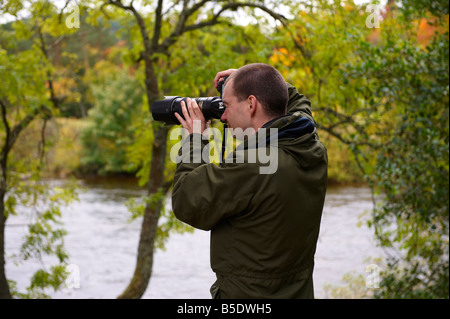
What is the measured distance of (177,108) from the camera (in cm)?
188

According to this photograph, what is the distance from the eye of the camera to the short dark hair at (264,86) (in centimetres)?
168

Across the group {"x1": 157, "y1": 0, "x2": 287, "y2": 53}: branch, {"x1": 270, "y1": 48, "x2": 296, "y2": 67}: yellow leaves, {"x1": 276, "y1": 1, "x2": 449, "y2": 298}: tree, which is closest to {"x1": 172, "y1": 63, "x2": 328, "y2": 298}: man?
{"x1": 276, "y1": 1, "x2": 449, "y2": 298}: tree

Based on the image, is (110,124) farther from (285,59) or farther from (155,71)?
(285,59)

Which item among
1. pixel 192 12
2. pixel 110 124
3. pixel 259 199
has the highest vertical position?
pixel 192 12

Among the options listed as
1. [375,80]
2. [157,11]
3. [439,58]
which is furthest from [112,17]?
[439,58]

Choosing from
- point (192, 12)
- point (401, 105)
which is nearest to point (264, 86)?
point (401, 105)

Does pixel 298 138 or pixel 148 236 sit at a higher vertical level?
pixel 298 138

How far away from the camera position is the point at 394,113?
18.8 feet

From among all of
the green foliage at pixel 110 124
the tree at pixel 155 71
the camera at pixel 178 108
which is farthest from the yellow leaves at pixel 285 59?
the green foliage at pixel 110 124

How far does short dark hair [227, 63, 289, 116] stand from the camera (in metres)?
1.68

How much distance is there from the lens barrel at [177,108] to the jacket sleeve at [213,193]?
0.23 metres

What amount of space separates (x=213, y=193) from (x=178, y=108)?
41 centimetres

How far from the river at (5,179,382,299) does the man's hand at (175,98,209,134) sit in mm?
6870
